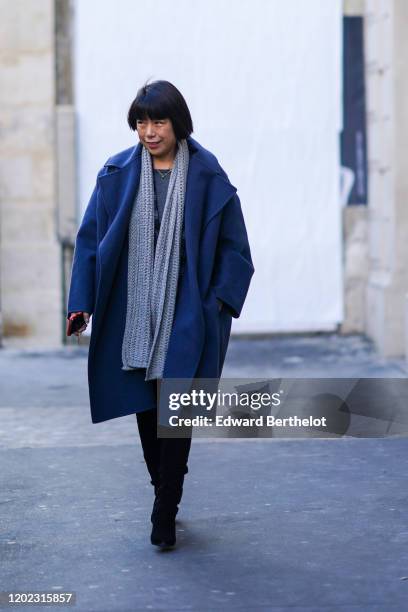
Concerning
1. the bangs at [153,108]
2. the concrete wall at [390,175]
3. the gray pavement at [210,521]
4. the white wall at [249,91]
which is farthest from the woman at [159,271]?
the white wall at [249,91]

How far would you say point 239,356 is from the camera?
37.9 ft

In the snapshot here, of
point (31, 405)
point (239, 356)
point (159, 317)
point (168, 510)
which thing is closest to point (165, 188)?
point (159, 317)

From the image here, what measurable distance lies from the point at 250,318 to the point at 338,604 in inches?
306

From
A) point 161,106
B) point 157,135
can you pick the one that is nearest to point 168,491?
point 157,135

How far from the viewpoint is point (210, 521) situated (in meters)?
5.89

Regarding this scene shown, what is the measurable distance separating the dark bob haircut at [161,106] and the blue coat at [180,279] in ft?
0.46

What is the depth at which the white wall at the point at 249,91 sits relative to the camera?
12.1 metres

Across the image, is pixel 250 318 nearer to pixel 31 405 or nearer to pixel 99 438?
pixel 31 405

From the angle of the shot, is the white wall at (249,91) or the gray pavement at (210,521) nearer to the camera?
the gray pavement at (210,521)

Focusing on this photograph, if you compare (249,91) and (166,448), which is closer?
(166,448)

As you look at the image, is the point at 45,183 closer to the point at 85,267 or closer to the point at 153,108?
the point at 85,267

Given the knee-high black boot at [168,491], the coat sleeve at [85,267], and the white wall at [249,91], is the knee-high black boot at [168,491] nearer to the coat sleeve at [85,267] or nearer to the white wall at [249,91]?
the coat sleeve at [85,267]

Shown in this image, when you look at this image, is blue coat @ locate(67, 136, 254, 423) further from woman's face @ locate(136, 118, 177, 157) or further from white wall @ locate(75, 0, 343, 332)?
white wall @ locate(75, 0, 343, 332)

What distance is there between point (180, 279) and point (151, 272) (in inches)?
4.4
